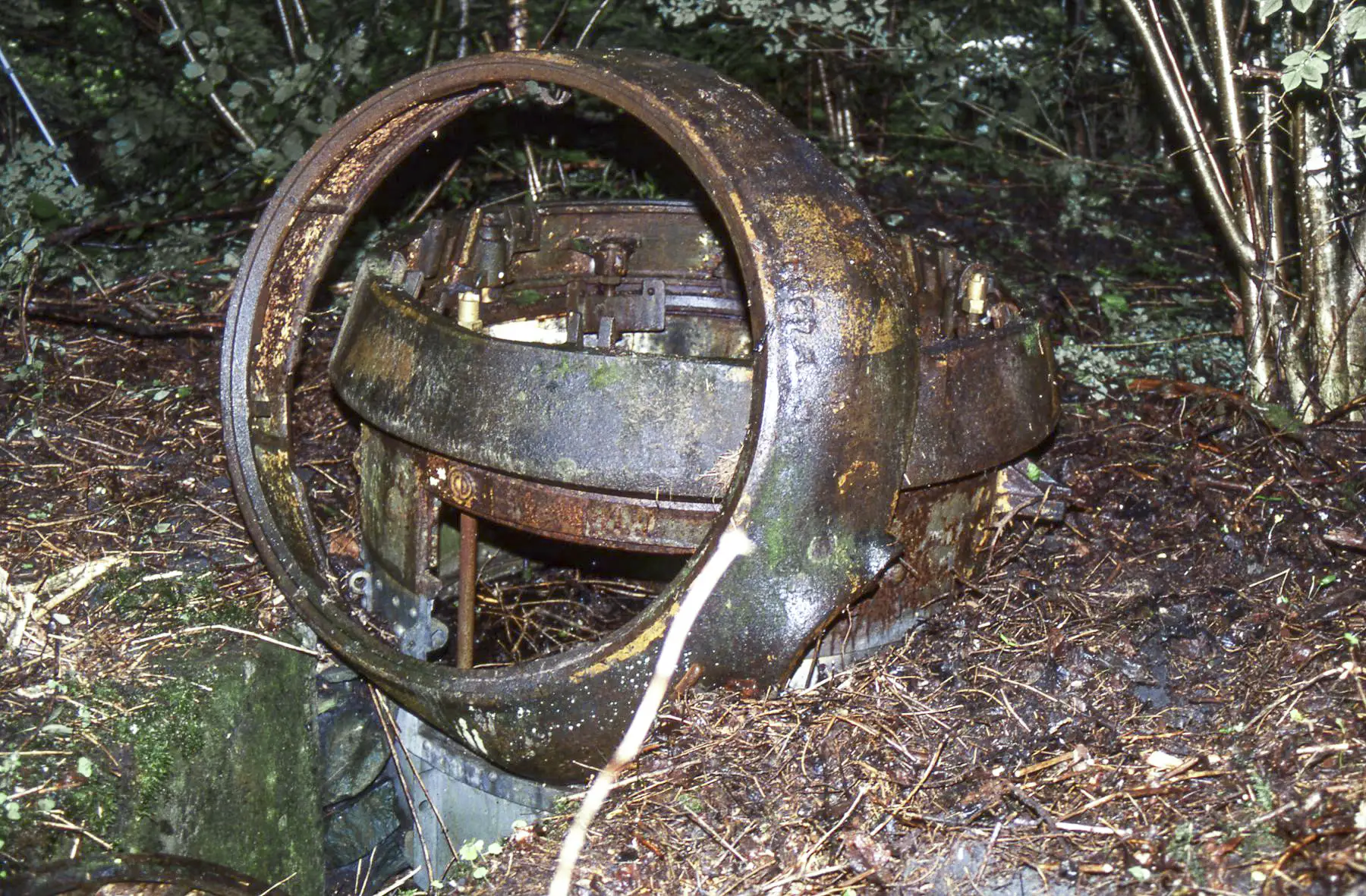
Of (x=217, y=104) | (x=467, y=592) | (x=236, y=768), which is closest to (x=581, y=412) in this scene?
(x=467, y=592)

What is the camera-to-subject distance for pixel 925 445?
2.95 m

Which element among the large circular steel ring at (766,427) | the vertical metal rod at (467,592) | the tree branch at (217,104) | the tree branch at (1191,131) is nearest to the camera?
the large circular steel ring at (766,427)

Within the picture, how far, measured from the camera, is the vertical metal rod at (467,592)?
11.7 feet

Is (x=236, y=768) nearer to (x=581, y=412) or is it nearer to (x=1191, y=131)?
(x=581, y=412)

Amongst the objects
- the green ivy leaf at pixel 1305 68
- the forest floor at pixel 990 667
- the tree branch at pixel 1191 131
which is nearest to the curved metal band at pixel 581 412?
the forest floor at pixel 990 667

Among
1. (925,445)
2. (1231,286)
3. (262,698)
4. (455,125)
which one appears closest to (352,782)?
(262,698)

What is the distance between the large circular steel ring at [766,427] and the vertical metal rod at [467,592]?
479 mm

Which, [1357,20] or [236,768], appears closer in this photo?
[1357,20]

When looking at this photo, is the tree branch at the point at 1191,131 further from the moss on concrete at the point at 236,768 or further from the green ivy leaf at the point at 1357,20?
the moss on concrete at the point at 236,768

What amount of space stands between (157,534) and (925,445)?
2.37 meters

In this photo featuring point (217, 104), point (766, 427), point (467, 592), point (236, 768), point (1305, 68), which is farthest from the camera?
point (217, 104)

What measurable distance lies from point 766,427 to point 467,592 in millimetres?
1411

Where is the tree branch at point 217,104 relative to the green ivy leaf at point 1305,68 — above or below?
above

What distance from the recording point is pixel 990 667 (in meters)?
3.07
